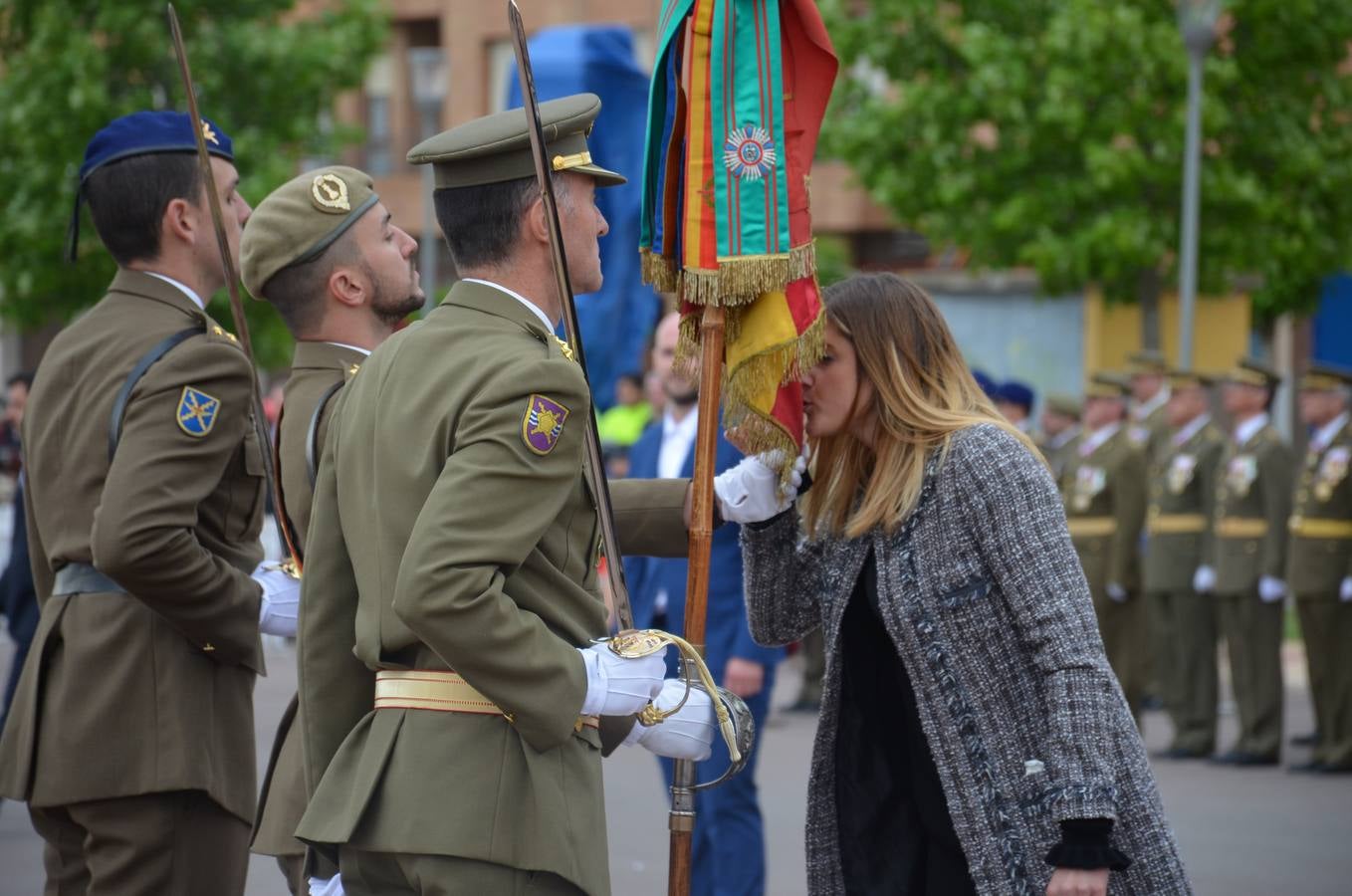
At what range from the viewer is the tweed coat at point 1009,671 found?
129 inches

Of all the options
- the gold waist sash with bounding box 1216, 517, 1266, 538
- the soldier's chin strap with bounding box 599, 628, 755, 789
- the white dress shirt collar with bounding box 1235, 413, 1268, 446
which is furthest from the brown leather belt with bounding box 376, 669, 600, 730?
the white dress shirt collar with bounding box 1235, 413, 1268, 446

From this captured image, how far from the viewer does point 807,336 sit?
11.5 ft

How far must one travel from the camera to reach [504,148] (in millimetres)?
3088

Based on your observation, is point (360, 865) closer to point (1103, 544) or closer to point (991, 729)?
point (991, 729)

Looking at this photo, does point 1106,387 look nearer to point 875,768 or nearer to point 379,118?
point 875,768

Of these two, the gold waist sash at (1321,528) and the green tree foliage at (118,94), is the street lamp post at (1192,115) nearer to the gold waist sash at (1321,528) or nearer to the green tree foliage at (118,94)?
the gold waist sash at (1321,528)

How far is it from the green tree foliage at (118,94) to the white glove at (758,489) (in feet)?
55.6

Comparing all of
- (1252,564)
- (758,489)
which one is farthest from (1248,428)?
(758,489)

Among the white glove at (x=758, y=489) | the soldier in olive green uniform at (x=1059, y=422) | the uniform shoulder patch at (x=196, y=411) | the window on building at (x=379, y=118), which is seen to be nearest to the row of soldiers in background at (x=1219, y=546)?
the soldier in olive green uniform at (x=1059, y=422)

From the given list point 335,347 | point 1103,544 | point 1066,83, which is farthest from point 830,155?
point 335,347

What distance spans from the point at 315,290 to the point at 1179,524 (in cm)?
869

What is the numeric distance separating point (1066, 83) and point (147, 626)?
642 inches

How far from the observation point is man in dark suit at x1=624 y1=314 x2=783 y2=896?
5.94 metres

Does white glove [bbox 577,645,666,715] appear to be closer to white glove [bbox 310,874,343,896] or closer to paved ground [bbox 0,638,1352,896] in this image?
white glove [bbox 310,874,343,896]
